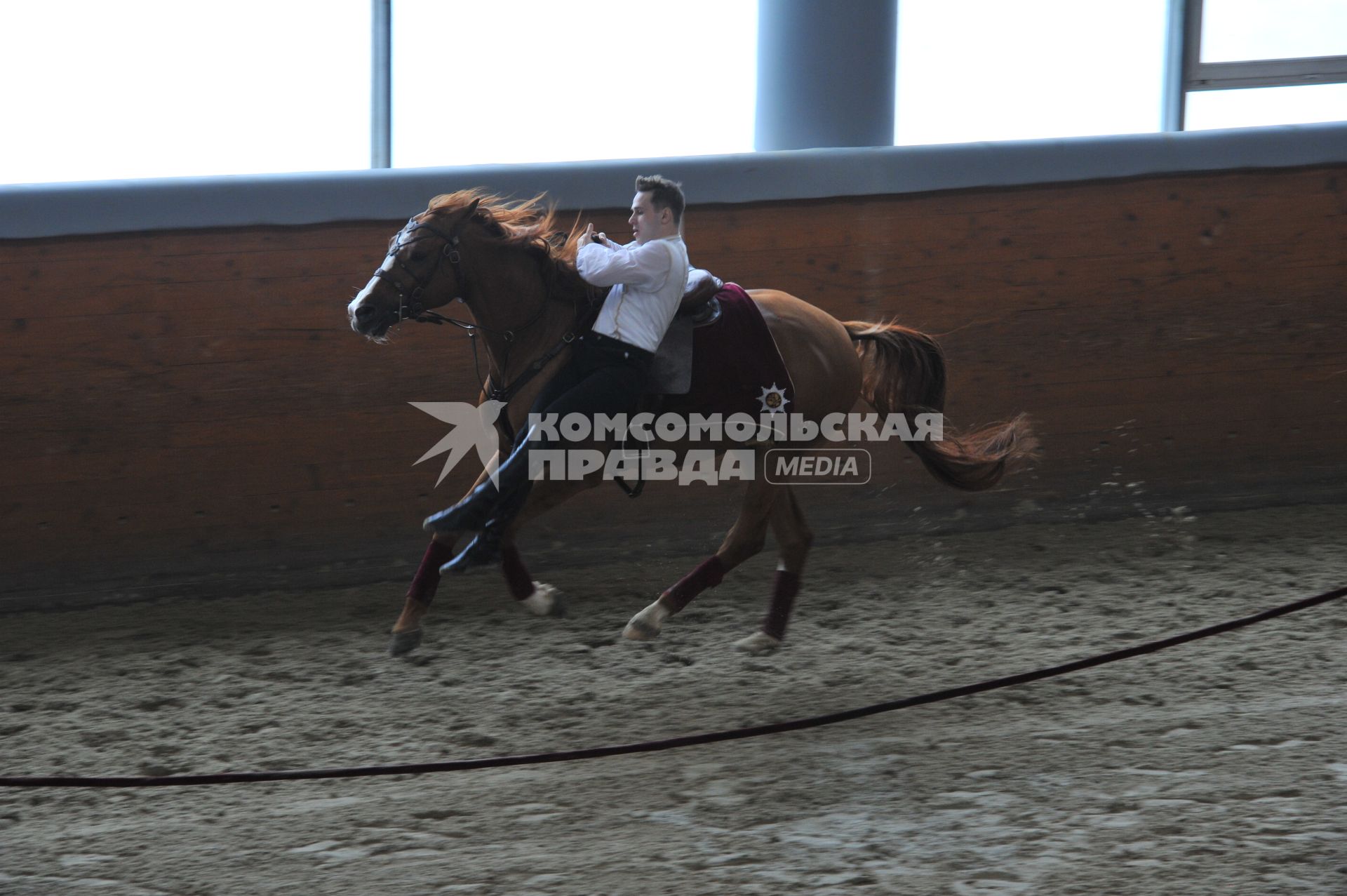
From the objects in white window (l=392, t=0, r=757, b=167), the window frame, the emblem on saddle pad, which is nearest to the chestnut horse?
the emblem on saddle pad

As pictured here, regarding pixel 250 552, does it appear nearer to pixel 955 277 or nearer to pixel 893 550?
pixel 893 550

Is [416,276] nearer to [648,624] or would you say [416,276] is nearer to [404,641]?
[404,641]

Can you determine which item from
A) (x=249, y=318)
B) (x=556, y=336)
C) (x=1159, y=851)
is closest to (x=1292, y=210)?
(x=556, y=336)

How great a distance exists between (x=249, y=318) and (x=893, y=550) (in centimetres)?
291

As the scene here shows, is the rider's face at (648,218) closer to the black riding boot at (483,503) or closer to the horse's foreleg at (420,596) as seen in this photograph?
the black riding boot at (483,503)

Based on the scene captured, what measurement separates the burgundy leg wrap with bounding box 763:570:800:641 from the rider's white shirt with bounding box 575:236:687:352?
100 cm

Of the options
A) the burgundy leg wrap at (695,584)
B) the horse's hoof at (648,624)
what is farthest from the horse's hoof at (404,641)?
the burgundy leg wrap at (695,584)

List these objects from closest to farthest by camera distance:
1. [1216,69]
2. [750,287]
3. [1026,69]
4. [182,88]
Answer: [182,88], [750,287], [1026,69], [1216,69]

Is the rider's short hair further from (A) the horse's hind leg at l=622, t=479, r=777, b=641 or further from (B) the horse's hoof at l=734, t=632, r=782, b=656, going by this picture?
(B) the horse's hoof at l=734, t=632, r=782, b=656

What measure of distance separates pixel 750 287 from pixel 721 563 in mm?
1571

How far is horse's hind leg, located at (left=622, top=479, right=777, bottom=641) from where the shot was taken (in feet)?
16.4

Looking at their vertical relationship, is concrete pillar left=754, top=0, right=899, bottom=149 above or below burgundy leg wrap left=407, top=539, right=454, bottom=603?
above

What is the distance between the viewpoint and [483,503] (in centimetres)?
461

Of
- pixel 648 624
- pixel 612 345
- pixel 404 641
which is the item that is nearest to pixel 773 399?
pixel 612 345
